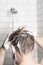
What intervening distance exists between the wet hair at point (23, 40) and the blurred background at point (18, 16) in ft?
1.81

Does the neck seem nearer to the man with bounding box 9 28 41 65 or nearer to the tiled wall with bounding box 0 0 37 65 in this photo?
the man with bounding box 9 28 41 65

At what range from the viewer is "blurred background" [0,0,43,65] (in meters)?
2.00

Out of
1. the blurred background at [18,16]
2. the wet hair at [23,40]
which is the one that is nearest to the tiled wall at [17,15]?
the blurred background at [18,16]

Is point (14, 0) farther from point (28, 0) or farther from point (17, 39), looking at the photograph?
point (17, 39)

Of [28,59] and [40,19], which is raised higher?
[40,19]

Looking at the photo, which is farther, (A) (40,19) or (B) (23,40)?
(A) (40,19)

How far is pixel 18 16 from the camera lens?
2047 millimetres

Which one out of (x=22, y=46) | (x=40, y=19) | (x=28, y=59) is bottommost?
(x=28, y=59)

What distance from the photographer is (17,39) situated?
1439 millimetres

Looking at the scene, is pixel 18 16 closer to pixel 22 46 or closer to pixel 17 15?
pixel 17 15

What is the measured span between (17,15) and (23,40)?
2.22 feet

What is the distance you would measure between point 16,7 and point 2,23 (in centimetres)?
27

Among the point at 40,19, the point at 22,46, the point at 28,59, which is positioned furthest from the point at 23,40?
the point at 40,19

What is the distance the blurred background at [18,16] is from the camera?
2.00 metres
